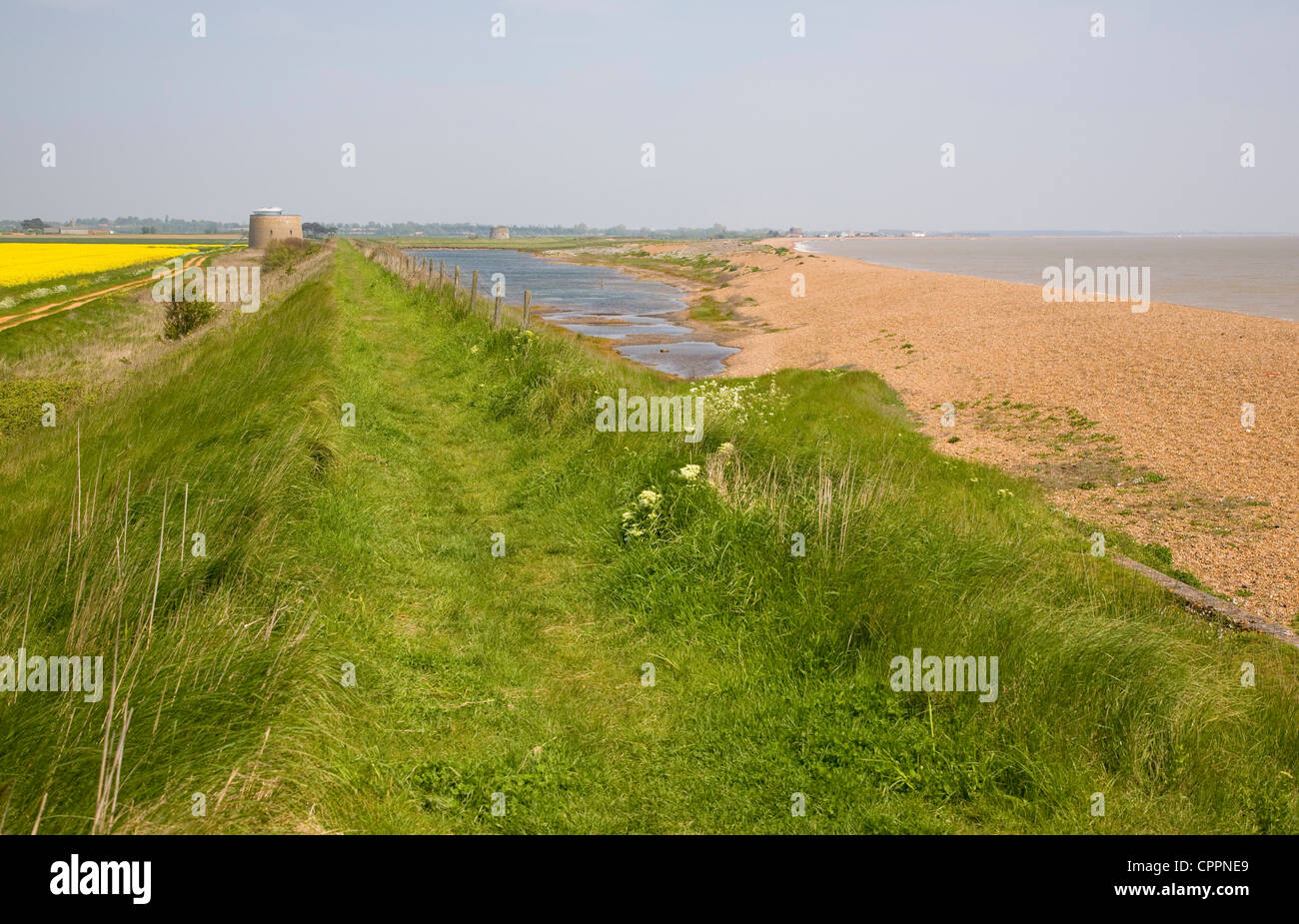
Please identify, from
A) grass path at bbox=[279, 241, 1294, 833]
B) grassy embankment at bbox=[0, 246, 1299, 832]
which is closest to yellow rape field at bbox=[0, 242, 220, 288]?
grassy embankment at bbox=[0, 246, 1299, 832]

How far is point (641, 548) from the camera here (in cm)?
688

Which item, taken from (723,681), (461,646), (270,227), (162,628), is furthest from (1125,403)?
(270,227)

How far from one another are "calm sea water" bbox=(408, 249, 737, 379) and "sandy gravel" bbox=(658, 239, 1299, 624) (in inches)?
63.3

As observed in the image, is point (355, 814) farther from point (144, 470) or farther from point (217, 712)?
point (144, 470)

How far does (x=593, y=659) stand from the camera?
18.4 feet

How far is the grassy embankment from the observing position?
3.86 meters

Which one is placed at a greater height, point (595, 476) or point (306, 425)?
point (306, 425)

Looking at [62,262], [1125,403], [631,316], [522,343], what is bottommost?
[1125,403]

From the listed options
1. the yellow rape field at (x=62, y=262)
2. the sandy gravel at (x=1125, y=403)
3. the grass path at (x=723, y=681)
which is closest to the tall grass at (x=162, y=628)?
the grass path at (x=723, y=681)

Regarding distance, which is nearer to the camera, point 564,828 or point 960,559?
point 564,828

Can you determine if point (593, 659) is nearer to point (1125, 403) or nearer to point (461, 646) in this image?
point (461, 646)

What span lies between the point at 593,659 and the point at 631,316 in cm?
3643
